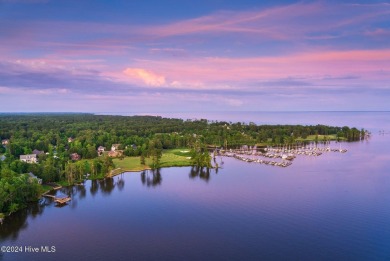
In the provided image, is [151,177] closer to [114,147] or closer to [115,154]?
[115,154]

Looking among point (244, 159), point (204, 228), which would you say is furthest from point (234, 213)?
point (244, 159)

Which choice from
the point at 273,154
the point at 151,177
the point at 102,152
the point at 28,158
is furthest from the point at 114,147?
the point at 273,154

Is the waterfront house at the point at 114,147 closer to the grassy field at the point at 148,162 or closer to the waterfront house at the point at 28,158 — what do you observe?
the grassy field at the point at 148,162

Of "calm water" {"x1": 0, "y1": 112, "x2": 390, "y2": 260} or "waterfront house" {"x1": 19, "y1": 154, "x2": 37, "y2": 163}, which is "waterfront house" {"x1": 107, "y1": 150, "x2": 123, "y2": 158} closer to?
"waterfront house" {"x1": 19, "y1": 154, "x2": 37, "y2": 163}

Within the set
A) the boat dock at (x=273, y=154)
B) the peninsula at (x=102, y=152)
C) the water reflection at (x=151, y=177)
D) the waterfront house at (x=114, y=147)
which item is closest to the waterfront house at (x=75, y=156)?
the peninsula at (x=102, y=152)

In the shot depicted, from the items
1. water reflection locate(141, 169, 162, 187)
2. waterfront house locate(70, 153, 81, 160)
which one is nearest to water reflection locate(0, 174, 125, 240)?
water reflection locate(141, 169, 162, 187)

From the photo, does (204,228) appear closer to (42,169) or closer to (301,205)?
(301,205)
